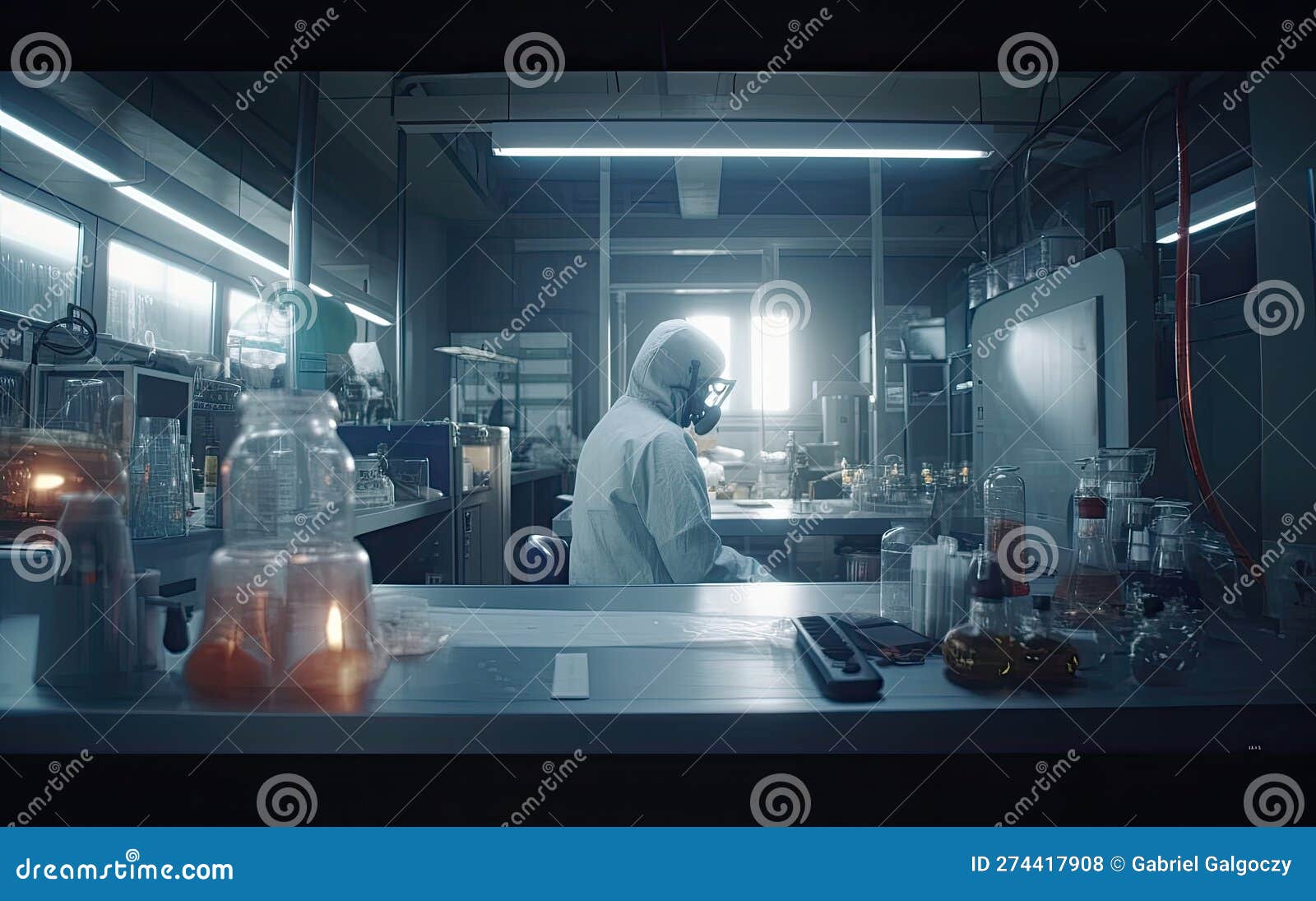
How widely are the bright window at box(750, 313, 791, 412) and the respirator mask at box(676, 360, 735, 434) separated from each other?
5030 millimetres

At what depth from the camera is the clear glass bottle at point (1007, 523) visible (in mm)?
881

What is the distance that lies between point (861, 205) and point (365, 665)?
6.91 m

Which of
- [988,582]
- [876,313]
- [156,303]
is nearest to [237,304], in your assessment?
[156,303]

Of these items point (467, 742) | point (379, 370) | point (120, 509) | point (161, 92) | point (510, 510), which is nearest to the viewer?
point (467, 742)

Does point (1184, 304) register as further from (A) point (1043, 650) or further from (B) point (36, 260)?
(B) point (36, 260)

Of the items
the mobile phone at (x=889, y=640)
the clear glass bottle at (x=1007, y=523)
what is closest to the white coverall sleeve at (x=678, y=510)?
the clear glass bottle at (x=1007, y=523)

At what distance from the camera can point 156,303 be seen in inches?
190

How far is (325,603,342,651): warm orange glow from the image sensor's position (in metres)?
0.74

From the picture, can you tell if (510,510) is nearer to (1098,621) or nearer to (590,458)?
(590,458)

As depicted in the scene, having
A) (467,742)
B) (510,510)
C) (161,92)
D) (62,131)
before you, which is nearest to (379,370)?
(510,510)

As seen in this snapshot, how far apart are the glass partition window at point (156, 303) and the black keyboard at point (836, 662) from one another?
13.8 feet

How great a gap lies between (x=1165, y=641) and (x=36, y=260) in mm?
4897

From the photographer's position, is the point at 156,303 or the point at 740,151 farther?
the point at 156,303

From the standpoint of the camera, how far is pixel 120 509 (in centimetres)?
81
